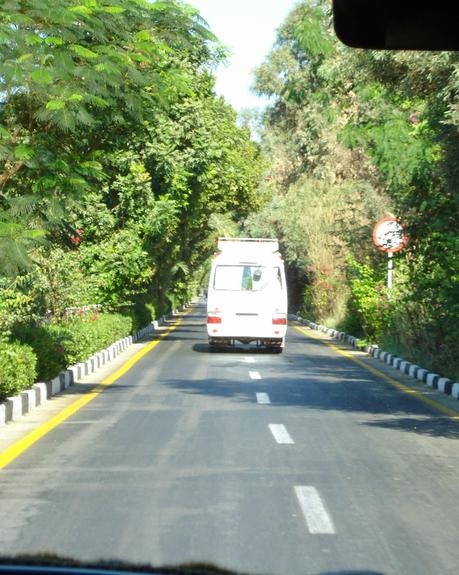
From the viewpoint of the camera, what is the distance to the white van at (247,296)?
28.1 m

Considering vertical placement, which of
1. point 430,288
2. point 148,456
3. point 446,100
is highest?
point 446,100

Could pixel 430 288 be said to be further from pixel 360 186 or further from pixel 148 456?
pixel 360 186

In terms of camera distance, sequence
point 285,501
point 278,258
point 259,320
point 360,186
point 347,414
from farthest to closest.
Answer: point 360,186
point 278,258
point 259,320
point 347,414
point 285,501

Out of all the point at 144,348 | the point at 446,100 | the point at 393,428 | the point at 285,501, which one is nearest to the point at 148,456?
the point at 285,501

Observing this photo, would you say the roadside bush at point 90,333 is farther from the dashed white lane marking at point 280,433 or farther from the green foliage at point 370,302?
the dashed white lane marking at point 280,433

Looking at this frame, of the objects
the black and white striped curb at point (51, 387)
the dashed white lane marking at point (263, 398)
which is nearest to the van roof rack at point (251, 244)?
the black and white striped curb at point (51, 387)

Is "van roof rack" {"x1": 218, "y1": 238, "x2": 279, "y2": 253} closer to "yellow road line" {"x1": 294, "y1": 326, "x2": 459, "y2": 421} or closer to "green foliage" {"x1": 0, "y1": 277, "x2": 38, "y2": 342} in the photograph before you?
"yellow road line" {"x1": 294, "y1": 326, "x2": 459, "y2": 421}

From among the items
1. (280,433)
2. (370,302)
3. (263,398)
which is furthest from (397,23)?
(370,302)

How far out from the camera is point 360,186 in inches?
1695

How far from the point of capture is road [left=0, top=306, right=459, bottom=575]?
6566 mm

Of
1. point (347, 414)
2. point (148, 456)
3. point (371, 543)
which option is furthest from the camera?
point (347, 414)

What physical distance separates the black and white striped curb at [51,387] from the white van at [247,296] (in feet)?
8.64

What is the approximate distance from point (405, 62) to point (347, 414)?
215 inches

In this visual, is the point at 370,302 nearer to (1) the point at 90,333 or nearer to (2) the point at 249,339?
(2) the point at 249,339
